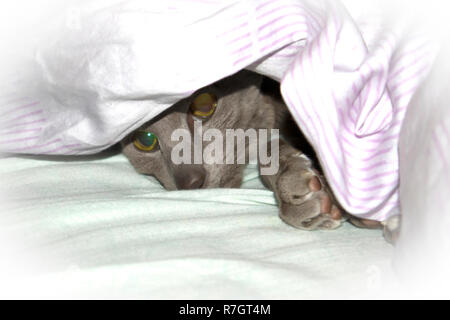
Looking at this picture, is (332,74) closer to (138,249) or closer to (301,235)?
(301,235)

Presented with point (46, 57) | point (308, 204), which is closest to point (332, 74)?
point (308, 204)

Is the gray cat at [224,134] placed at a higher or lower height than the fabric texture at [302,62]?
lower

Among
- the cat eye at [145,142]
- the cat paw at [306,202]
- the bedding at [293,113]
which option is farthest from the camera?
the cat eye at [145,142]

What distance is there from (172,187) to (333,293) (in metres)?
0.73

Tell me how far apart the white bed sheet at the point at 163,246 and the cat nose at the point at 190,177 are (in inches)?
4.3

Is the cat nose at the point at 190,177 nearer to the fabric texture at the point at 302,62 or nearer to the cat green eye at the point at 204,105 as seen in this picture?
the cat green eye at the point at 204,105

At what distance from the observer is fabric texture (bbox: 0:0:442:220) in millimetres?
1184

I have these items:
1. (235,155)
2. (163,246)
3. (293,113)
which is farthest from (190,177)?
(293,113)

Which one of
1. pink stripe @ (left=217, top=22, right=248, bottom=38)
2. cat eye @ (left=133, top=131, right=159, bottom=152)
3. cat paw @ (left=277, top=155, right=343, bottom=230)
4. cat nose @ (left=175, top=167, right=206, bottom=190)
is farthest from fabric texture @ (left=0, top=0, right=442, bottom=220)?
cat eye @ (left=133, top=131, right=159, bottom=152)

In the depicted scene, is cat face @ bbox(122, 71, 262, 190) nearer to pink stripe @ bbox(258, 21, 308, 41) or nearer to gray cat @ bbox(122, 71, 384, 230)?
gray cat @ bbox(122, 71, 384, 230)

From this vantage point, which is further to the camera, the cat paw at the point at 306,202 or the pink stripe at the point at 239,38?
the cat paw at the point at 306,202

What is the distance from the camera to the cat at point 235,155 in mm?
1420

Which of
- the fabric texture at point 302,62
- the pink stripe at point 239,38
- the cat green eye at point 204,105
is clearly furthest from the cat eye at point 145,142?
the pink stripe at point 239,38

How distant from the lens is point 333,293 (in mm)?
1158
